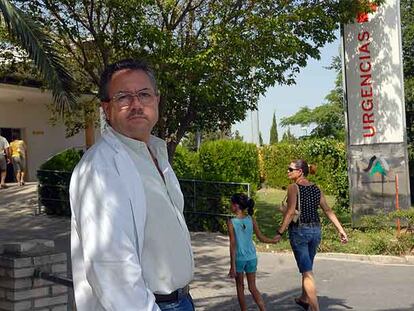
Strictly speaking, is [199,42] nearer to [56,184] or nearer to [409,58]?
[56,184]

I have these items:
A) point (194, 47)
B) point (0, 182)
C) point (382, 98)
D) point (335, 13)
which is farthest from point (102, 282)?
point (0, 182)

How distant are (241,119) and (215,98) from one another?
1442mm

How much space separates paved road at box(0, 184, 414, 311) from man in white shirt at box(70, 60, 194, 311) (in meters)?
4.98

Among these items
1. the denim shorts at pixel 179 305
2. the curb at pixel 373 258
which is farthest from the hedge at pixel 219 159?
the denim shorts at pixel 179 305

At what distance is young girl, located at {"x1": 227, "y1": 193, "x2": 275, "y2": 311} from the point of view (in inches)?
244

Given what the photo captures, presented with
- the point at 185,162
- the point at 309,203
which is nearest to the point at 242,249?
the point at 309,203

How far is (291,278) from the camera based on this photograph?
28.7 feet

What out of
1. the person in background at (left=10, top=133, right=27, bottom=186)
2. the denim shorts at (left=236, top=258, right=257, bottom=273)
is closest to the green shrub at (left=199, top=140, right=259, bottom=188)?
the person in background at (left=10, top=133, right=27, bottom=186)

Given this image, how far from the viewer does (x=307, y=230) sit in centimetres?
639

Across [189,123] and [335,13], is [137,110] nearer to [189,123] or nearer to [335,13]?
[189,123]

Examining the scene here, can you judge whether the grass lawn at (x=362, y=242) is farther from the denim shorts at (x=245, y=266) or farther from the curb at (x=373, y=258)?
the denim shorts at (x=245, y=266)

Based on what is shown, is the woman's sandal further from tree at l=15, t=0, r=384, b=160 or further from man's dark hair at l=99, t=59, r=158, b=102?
man's dark hair at l=99, t=59, r=158, b=102

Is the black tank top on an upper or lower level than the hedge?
lower

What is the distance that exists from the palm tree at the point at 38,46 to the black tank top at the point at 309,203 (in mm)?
3566
